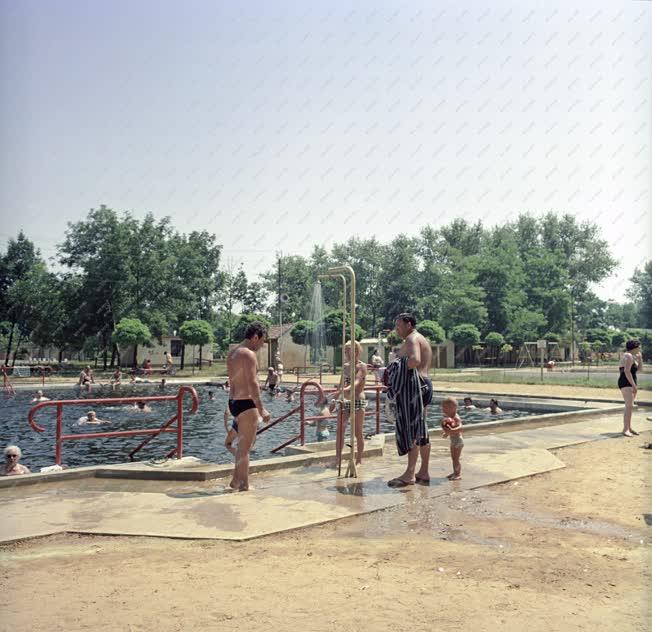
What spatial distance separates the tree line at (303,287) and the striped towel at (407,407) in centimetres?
3704

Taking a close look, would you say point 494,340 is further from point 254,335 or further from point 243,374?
point 243,374

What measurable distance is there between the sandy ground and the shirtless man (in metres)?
1.55

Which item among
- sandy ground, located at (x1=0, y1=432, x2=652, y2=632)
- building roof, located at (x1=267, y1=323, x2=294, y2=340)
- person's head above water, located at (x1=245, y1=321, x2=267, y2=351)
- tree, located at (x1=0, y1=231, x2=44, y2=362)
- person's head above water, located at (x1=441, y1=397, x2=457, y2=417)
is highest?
tree, located at (x1=0, y1=231, x2=44, y2=362)

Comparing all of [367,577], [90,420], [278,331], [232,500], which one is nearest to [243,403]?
[232,500]

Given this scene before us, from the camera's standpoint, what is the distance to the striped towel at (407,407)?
6750 millimetres

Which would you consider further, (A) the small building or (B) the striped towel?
(A) the small building

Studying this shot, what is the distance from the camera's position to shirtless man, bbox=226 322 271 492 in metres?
6.60

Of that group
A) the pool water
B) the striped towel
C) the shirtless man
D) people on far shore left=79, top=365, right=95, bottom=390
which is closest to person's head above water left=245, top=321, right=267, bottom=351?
the shirtless man

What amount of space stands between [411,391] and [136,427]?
476 inches

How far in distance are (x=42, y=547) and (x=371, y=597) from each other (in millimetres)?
2669

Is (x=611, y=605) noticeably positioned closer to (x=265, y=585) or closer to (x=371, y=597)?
(x=371, y=597)

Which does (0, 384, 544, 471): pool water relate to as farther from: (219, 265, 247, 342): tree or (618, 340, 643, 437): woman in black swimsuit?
(219, 265, 247, 342): tree

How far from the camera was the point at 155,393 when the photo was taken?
1102 inches

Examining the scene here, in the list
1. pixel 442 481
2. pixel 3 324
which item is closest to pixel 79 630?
pixel 442 481
